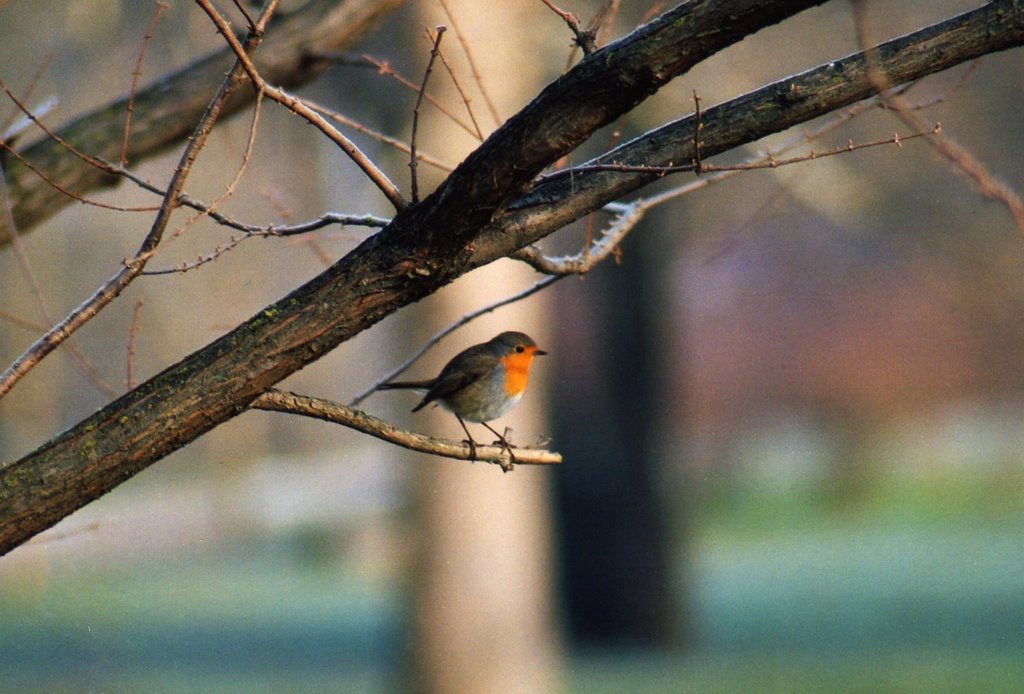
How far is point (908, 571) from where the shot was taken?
1341cm

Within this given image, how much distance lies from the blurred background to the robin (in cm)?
70

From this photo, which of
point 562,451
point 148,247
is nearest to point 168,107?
point 148,247

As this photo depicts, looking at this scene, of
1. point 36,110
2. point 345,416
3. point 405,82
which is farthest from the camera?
point 36,110

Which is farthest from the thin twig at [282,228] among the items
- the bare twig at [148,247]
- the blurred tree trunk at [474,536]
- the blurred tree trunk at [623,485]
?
the blurred tree trunk at [623,485]

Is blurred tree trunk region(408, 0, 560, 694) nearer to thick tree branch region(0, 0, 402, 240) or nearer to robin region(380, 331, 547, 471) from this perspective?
robin region(380, 331, 547, 471)

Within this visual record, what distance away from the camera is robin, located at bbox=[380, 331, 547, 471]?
4215mm

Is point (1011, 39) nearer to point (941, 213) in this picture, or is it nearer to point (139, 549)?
point (941, 213)

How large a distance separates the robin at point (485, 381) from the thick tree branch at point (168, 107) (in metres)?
1.11

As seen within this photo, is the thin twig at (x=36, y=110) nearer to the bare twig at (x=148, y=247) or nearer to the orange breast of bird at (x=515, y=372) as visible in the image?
the bare twig at (x=148, y=247)

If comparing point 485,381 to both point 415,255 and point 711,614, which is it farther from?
point 711,614

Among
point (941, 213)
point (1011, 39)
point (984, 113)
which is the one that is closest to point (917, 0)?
point (984, 113)

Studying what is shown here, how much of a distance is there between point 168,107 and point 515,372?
147 cm

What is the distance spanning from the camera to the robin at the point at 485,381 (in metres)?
4.21

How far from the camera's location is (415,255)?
2.21 meters
